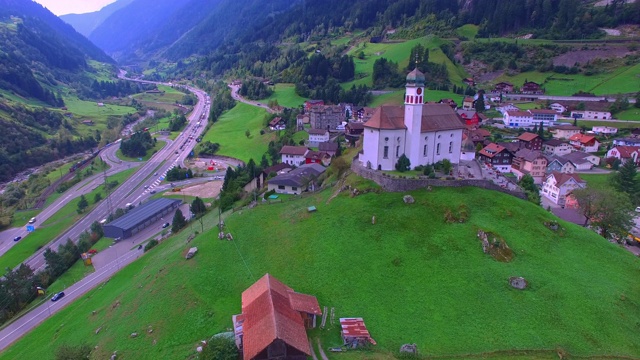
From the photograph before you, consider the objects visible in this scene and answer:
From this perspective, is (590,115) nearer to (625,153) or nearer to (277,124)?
(625,153)

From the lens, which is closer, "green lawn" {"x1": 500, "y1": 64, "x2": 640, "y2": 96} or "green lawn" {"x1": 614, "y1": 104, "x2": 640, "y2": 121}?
"green lawn" {"x1": 614, "y1": 104, "x2": 640, "y2": 121}

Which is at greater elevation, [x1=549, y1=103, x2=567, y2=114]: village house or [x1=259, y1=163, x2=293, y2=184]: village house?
[x1=549, y1=103, x2=567, y2=114]: village house

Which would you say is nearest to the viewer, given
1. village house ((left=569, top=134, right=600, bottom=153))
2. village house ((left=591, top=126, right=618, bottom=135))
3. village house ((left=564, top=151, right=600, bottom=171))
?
village house ((left=564, top=151, right=600, bottom=171))

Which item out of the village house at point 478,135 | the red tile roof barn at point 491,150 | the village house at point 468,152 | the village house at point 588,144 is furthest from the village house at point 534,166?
the village house at point 468,152

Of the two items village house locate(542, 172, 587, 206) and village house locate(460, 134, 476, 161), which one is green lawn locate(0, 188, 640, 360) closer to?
village house locate(460, 134, 476, 161)

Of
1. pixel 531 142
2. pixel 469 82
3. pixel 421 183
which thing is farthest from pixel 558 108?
pixel 421 183

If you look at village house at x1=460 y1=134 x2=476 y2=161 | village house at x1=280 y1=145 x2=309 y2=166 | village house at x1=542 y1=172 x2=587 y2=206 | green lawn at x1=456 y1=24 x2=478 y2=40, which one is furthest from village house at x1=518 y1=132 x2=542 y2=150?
green lawn at x1=456 y1=24 x2=478 y2=40

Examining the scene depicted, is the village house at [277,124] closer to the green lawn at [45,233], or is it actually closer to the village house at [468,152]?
the green lawn at [45,233]
